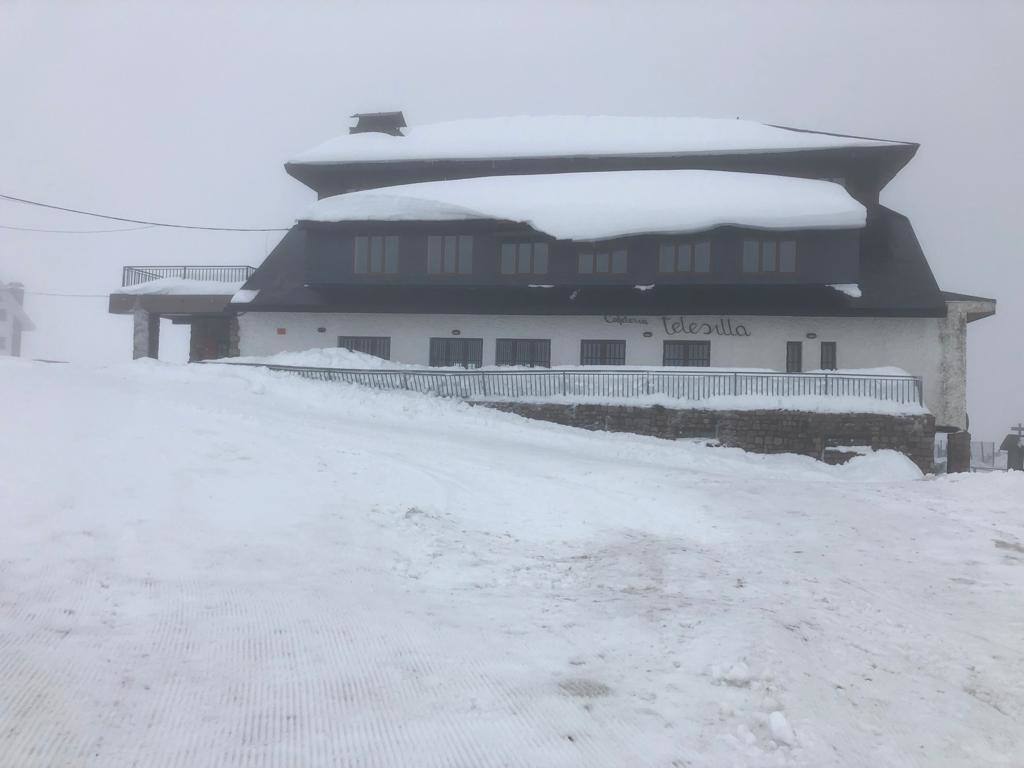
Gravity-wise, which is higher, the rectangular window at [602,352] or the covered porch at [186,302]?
the covered porch at [186,302]

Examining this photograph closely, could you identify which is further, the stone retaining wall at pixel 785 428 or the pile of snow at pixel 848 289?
the pile of snow at pixel 848 289

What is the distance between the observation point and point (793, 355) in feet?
91.5

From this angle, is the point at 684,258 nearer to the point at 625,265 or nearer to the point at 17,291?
the point at 625,265

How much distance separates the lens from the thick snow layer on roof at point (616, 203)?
90.8 feet

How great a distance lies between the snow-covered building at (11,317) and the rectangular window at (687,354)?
90106 millimetres

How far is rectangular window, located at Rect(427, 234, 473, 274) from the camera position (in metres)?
29.9

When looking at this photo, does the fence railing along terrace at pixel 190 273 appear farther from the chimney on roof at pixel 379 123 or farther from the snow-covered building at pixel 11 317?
the snow-covered building at pixel 11 317

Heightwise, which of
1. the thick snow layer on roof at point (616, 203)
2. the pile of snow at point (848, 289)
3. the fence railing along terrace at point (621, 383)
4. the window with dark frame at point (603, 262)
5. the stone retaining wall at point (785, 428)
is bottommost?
the stone retaining wall at point (785, 428)

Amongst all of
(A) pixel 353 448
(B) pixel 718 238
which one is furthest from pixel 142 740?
(B) pixel 718 238

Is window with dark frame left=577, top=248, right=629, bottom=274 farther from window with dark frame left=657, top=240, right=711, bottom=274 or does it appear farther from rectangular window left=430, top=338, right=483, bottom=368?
rectangular window left=430, top=338, right=483, bottom=368

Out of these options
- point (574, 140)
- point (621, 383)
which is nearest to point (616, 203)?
point (574, 140)

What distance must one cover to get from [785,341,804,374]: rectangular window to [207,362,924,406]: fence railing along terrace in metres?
4.53

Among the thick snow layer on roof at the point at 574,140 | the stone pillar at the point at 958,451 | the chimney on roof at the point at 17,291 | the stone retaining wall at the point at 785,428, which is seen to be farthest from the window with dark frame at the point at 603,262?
the chimney on roof at the point at 17,291

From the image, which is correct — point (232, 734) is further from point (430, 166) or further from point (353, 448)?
point (430, 166)
